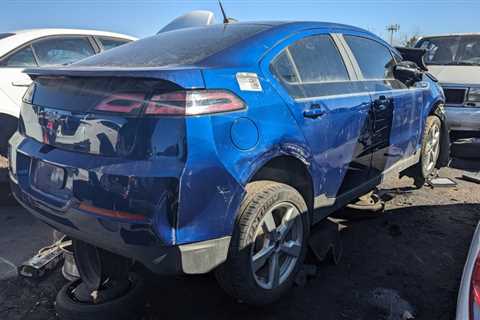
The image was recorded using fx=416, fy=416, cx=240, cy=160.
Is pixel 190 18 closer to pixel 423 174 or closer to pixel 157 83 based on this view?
pixel 423 174

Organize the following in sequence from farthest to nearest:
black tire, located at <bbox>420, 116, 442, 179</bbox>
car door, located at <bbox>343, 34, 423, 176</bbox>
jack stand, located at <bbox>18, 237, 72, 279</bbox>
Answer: black tire, located at <bbox>420, 116, 442, 179</bbox> → car door, located at <bbox>343, 34, 423, 176</bbox> → jack stand, located at <bbox>18, 237, 72, 279</bbox>

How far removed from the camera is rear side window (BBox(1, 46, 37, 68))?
4.62 meters

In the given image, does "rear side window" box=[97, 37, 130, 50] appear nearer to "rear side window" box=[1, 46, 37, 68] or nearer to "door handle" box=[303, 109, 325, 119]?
"rear side window" box=[1, 46, 37, 68]

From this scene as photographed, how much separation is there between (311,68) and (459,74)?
467 centimetres

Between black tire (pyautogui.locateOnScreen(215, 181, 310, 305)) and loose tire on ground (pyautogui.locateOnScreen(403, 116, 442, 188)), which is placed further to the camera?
loose tire on ground (pyautogui.locateOnScreen(403, 116, 442, 188))

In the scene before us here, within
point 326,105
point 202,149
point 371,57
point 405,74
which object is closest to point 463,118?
point 405,74

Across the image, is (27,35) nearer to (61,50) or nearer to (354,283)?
(61,50)

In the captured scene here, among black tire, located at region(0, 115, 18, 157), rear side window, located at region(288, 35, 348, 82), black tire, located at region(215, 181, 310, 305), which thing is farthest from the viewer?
black tire, located at region(0, 115, 18, 157)

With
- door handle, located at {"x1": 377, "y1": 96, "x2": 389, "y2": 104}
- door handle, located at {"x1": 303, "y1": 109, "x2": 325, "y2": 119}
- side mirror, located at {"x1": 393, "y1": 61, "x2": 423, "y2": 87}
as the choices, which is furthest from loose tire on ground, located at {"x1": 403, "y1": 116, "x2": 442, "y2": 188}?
door handle, located at {"x1": 303, "y1": 109, "x2": 325, "y2": 119}

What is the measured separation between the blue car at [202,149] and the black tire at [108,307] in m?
0.14

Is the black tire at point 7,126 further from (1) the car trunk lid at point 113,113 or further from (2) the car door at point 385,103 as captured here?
(2) the car door at point 385,103

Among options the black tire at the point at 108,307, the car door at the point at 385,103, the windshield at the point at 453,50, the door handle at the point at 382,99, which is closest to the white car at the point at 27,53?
the black tire at the point at 108,307

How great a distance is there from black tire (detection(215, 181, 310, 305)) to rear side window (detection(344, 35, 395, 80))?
4.79 ft

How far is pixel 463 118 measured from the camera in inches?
231
